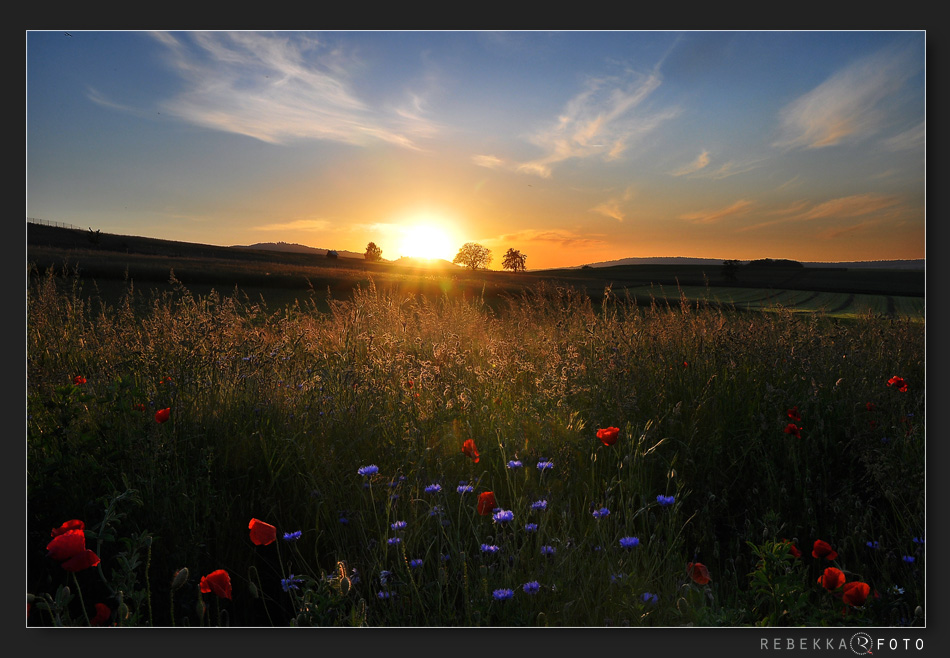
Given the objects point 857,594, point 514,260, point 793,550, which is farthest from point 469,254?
point 857,594

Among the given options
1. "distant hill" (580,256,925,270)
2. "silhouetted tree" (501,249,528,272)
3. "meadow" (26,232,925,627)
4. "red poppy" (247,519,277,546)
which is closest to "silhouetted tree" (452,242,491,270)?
"silhouetted tree" (501,249,528,272)

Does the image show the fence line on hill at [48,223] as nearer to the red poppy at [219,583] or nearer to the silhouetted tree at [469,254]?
the red poppy at [219,583]

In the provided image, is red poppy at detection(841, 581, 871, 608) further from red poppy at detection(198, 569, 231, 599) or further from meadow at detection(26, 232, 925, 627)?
red poppy at detection(198, 569, 231, 599)

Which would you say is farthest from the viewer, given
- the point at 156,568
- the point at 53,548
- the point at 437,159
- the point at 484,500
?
the point at 437,159

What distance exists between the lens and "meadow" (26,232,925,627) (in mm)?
1804

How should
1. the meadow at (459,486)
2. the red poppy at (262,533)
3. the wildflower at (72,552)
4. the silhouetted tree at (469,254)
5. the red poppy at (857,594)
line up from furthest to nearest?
the silhouetted tree at (469,254), the meadow at (459,486), the red poppy at (262,533), the red poppy at (857,594), the wildflower at (72,552)

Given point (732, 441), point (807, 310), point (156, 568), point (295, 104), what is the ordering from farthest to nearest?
point (807, 310), point (295, 104), point (732, 441), point (156, 568)

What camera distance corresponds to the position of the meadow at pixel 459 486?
5.92 ft

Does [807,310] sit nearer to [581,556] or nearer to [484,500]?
[581,556]

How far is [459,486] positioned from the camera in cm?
197

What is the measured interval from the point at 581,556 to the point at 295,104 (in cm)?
291

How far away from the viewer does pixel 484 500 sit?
1770 millimetres

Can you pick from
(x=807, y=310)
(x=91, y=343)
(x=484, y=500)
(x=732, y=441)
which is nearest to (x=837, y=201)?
(x=732, y=441)

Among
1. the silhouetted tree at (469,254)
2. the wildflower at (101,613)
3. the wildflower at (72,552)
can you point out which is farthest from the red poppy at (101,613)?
the silhouetted tree at (469,254)
